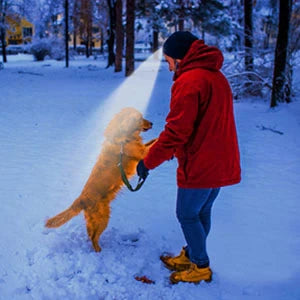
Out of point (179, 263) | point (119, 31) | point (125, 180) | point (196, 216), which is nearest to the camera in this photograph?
point (196, 216)

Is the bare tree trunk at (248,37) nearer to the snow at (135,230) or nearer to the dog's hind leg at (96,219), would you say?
the snow at (135,230)

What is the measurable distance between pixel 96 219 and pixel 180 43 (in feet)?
5.95

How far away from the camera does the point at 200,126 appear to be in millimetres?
2369

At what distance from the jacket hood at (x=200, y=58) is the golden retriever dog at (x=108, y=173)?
3.27ft

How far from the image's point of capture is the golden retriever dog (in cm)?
314

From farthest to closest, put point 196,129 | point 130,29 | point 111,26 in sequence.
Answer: point 111,26 < point 130,29 < point 196,129

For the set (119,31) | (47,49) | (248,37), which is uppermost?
(119,31)

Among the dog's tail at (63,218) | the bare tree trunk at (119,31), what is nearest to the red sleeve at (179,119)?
the dog's tail at (63,218)

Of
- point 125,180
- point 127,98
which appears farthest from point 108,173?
point 127,98

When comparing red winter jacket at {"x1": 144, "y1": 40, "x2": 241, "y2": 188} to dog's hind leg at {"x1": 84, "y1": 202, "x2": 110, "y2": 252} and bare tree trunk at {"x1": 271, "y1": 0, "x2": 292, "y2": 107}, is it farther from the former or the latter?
bare tree trunk at {"x1": 271, "y1": 0, "x2": 292, "y2": 107}

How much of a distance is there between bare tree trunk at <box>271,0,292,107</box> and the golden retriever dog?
26.9 ft

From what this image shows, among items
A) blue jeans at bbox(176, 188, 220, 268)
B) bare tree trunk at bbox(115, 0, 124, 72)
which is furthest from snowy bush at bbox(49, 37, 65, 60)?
blue jeans at bbox(176, 188, 220, 268)

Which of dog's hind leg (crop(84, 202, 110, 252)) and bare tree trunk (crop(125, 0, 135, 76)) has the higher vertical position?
bare tree trunk (crop(125, 0, 135, 76))

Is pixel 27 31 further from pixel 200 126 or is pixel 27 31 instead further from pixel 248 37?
pixel 200 126
